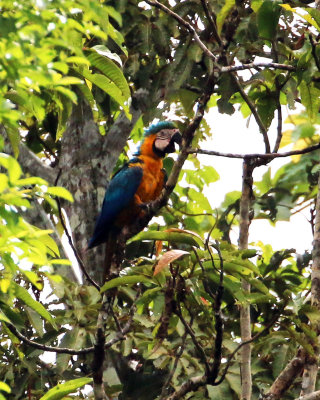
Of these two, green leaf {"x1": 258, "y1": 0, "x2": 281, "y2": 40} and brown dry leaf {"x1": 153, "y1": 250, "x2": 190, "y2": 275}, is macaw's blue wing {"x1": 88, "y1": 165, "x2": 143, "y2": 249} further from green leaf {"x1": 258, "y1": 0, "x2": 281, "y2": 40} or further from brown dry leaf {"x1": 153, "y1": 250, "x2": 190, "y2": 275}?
brown dry leaf {"x1": 153, "y1": 250, "x2": 190, "y2": 275}

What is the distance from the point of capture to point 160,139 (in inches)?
189

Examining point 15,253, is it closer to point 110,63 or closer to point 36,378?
point 110,63

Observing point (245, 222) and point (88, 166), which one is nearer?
Result: point (245, 222)

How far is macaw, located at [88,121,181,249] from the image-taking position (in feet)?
14.3

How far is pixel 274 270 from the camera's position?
159 inches

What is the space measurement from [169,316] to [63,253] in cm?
165

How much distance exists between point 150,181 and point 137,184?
0.36 feet

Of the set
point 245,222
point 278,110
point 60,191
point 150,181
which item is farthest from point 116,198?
point 60,191

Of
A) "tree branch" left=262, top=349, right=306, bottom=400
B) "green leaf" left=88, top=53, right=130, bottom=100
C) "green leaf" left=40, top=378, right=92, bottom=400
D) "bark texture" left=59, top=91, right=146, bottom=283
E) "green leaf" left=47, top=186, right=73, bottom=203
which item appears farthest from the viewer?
"bark texture" left=59, top=91, right=146, bottom=283

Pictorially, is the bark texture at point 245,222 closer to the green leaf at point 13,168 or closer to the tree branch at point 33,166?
the tree branch at point 33,166

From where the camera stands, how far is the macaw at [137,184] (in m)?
4.35

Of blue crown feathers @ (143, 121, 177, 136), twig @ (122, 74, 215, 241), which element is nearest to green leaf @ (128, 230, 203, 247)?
twig @ (122, 74, 215, 241)

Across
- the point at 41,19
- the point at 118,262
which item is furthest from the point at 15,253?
the point at 118,262

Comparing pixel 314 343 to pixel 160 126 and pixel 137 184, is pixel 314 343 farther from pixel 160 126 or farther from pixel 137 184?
pixel 160 126
